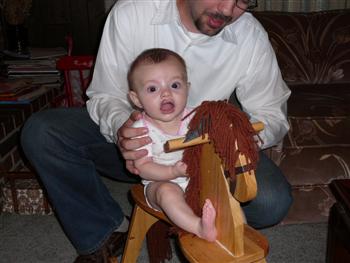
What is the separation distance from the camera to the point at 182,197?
1.00 m

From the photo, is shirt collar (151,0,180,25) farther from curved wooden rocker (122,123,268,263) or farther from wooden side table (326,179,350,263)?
wooden side table (326,179,350,263)

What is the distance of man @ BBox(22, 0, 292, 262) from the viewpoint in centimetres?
120

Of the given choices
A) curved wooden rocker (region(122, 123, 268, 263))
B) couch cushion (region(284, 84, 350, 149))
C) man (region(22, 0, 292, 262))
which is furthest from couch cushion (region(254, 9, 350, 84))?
curved wooden rocker (region(122, 123, 268, 263))

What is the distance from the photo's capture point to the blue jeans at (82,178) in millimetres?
1197

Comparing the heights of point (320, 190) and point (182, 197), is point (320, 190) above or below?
below

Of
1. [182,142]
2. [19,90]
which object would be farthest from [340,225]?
[19,90]

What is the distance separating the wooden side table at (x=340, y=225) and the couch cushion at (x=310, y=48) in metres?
0.97

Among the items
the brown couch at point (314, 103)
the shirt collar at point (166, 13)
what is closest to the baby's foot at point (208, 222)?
the shirt collar at point (166, 13)

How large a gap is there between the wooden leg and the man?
0.09 metres

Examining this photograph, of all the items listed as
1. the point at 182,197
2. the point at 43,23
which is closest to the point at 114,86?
the point at 182,197

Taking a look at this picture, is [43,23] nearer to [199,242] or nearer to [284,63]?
[284,63]

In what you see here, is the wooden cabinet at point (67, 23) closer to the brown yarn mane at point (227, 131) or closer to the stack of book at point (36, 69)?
the stack of book at point (36, 69)

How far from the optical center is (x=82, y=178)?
1230 mm

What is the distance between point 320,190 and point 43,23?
67.6 inches
